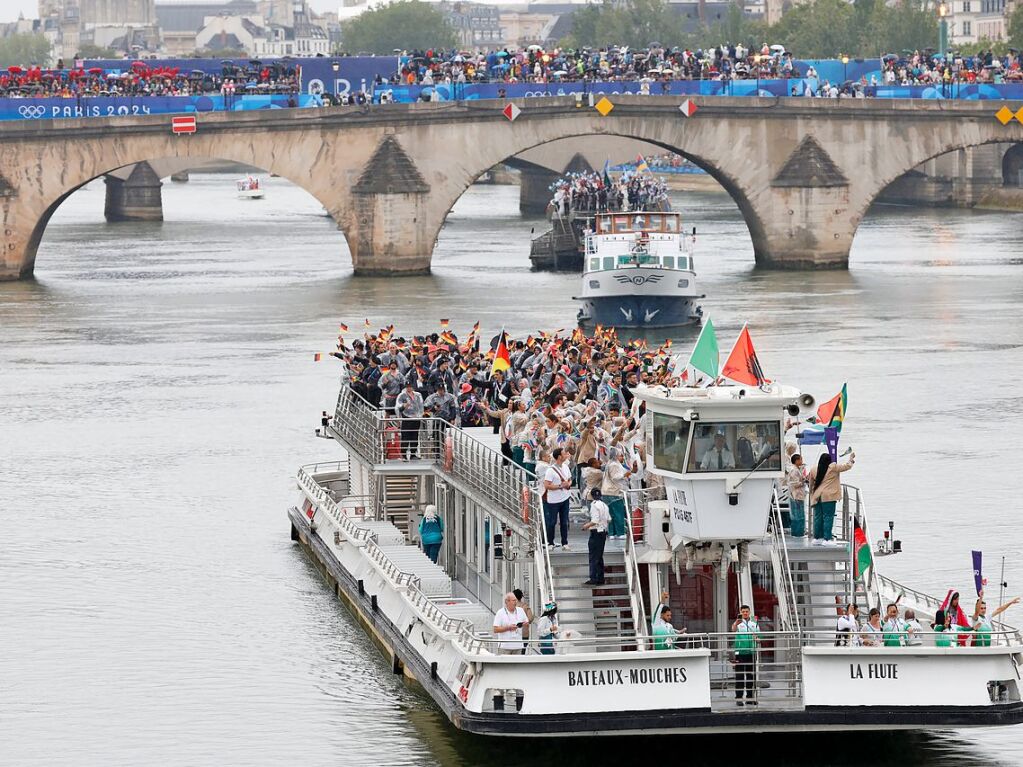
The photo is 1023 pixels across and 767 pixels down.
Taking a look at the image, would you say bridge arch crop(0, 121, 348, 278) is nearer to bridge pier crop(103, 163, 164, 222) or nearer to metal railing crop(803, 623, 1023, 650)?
bridge pier crop(103, 163, 164, 222)

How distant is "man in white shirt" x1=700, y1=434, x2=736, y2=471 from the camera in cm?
2488

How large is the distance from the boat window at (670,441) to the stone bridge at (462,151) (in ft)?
170

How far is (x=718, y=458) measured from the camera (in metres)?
→ 24.9

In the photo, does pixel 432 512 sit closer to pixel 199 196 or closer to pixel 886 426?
pixel 886 426

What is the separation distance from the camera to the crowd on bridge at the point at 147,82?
7819 centimetres

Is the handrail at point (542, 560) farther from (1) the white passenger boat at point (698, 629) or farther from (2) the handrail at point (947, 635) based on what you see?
(2) the handrail at point (947, 635)

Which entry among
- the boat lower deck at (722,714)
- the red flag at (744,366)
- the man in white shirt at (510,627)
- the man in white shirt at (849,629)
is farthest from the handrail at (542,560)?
the man in white shirt at (849,629)

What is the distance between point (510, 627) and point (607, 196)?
58331 millimetres

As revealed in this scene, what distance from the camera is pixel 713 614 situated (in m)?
26.1

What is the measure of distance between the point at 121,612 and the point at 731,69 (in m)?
52.7

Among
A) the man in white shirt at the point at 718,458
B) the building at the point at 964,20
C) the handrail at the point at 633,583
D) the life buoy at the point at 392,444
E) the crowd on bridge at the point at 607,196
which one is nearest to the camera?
the man in white shirt at the point at 718,458

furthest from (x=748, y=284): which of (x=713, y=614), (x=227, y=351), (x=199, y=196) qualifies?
(x=199, y=196)

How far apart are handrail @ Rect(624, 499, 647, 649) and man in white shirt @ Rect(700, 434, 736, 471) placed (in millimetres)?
1363

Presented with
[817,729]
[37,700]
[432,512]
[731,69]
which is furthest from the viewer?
[731,69]
